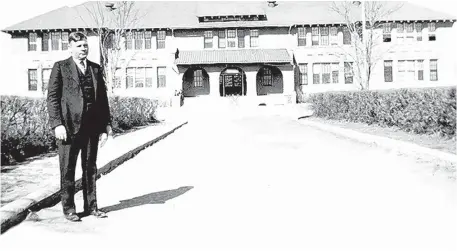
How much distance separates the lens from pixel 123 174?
8.77 meters

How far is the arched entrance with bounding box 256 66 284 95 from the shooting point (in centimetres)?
4316

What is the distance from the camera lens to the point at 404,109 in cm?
1380

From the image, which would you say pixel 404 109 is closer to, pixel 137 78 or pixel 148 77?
pixel 148 77

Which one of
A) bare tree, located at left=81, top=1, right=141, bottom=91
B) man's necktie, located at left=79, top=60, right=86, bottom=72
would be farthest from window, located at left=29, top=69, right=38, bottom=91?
man's necktie, located at left=79, top=60, right=86, bottom=72

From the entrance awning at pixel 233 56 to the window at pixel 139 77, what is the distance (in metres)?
3.99

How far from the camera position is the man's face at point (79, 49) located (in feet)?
16.5

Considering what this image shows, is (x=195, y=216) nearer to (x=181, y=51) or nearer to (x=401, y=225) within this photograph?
(x=401, y=225)

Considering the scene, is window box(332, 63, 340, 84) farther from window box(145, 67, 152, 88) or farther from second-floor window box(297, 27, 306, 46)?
window box(145, 67, 152, 88)

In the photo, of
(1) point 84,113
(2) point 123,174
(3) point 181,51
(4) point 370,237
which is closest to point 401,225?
(4) point 370,237

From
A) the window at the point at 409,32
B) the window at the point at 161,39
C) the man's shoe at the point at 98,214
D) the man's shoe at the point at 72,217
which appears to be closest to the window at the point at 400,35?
the window at the point at 409,32

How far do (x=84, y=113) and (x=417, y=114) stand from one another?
10.1 meters

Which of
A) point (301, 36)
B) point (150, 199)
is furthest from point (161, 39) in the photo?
point (150, 199)

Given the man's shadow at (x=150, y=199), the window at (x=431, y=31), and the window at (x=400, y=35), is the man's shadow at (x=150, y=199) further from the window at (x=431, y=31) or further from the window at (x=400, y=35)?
the window at (x=431, y=31)

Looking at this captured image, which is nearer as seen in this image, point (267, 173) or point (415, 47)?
point (267, 173)
